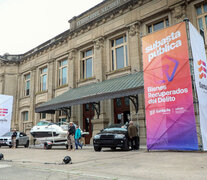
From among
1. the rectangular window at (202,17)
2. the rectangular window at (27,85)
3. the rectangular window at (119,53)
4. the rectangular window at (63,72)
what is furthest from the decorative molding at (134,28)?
the rectangular window at (27,85)

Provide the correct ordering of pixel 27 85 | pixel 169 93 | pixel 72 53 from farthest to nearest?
pixel 27 85 < pixel 72 53 < pixel 169 93

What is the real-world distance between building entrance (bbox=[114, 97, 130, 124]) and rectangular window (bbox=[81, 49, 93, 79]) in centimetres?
453

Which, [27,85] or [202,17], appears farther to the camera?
[27,85]

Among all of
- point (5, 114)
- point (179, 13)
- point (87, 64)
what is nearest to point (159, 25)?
point (179, 13)

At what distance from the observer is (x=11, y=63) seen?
2980cm

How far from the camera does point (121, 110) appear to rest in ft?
58.8

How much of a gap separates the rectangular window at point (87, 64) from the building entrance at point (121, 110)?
4.53 meters

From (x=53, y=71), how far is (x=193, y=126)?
1838 cm

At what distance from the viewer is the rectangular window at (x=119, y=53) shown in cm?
1874

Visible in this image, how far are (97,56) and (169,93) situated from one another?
36.0 feet

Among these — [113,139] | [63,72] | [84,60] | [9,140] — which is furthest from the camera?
[63,72]

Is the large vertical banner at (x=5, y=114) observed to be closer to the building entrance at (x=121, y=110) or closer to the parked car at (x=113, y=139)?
the building entrance at (x=121, y=110)

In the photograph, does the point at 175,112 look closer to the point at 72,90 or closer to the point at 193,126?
the point at 193,126

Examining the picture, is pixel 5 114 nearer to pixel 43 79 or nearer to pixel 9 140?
pixel 9 140
